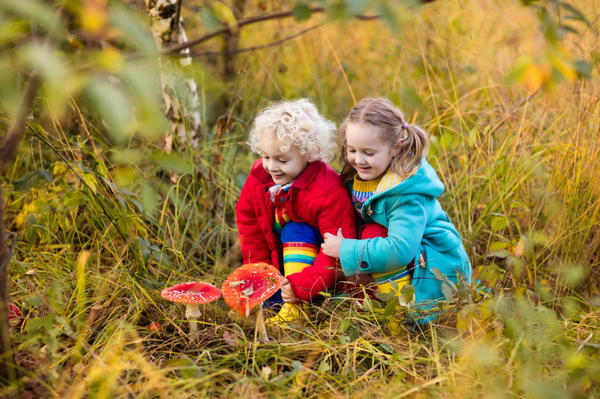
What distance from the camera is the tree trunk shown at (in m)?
2.67

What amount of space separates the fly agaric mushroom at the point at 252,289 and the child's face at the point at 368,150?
2.03ft

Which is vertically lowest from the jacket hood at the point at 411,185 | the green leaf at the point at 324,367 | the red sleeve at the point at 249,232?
the green leaf at the point at 324,367

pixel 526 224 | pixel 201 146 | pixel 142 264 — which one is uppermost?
pixel 201 146

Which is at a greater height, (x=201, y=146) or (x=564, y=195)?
(x=201, y=146)

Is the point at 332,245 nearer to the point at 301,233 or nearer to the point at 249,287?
the point at 301,233

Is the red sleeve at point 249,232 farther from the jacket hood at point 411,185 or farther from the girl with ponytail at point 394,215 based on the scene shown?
the jacket hood at point 411,185

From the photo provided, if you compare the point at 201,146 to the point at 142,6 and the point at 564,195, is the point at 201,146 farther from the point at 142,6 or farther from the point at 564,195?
the point at 564,195

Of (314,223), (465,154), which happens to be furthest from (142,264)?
(465,154)

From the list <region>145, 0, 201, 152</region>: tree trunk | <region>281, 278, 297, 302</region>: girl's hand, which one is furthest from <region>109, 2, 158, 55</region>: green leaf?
<region>145, 0, 201, 152</region>: tree trunk

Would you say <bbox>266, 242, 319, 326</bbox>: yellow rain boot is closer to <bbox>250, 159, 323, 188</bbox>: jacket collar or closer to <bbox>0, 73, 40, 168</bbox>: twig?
<bbox>250, 159, 323, 188</bbox>: jacket collar

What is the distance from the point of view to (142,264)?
2.25m

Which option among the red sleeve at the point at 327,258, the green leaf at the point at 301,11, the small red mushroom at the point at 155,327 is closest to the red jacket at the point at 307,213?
the red sleeve at the point at 327,258

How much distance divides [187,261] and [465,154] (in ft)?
5.68

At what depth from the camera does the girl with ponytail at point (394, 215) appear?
2121 mm
